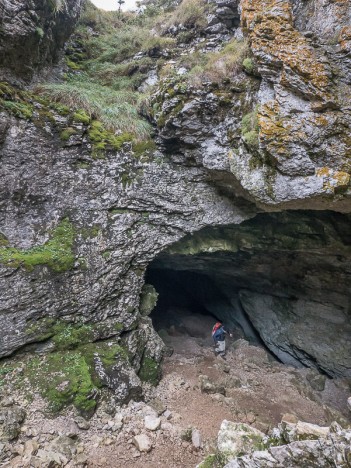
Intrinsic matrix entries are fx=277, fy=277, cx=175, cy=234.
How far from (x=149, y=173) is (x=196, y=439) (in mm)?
6176

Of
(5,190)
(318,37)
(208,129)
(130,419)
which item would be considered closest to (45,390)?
(130,419)

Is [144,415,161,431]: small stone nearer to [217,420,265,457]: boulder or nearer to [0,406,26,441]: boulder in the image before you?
[217,420,265,457]: boulder

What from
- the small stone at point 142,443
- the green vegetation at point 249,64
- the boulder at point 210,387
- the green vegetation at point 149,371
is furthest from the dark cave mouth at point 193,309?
the green vegetation at point 249,64

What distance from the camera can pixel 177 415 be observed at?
5902mm

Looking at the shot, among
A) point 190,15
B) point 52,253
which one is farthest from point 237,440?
point 190,15

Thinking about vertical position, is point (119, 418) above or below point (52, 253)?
below

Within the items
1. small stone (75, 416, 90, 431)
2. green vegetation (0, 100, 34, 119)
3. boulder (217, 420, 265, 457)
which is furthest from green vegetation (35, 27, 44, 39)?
boulder (217, 420, 265, 457)

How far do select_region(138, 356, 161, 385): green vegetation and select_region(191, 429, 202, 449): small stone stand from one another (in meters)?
2.04

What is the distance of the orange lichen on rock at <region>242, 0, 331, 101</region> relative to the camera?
568 cm

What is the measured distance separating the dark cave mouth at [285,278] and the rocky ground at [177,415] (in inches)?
58.5

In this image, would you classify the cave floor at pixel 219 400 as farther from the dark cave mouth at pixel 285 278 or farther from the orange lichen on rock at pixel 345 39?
the orange lichen on rock at pixel 345 39

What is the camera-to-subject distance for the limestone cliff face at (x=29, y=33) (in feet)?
21.8

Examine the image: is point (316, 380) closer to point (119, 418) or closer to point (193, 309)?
point (119, 418)

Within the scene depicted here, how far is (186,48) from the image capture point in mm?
10234
